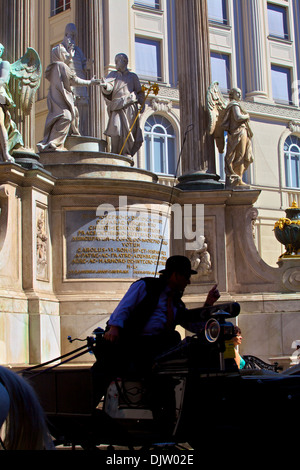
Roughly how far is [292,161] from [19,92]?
32.3 metres

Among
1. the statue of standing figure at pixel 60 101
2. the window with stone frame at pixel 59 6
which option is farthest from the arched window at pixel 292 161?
the statue of standing figure at pixel 60 101

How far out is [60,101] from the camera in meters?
16.5

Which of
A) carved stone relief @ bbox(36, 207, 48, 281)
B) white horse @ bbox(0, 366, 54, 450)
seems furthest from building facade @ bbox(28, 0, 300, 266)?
white horse @ bbox(0, 366, 54, 450)

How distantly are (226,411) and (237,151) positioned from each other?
12.6 m

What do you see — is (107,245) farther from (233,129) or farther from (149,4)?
(149,4)

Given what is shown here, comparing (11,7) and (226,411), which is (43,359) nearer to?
(11,7)

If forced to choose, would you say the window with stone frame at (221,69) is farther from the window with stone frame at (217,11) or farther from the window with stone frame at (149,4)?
the window with stone frame at (149,4)

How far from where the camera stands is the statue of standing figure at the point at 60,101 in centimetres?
1634

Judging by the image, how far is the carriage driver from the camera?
643 centimetres

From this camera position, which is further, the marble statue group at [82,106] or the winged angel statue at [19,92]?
the marble statue group at [82,106]

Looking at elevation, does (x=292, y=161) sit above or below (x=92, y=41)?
above

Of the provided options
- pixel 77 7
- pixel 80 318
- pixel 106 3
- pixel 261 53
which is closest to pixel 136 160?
pixel 106 3

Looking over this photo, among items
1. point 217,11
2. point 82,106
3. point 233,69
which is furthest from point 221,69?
point 82,106

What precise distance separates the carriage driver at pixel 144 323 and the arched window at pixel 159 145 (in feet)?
109
